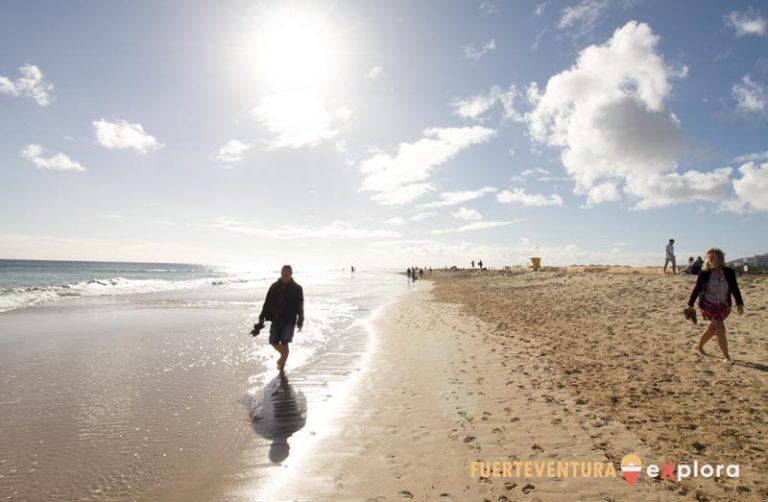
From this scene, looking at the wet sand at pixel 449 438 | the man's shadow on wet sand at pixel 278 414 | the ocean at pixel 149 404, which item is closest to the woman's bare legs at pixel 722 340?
the wet sand at pixel 449 438

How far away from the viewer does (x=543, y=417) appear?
5680 mm

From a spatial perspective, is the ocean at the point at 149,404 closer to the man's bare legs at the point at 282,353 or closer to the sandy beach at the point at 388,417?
the sandy beach at the point at 388,417

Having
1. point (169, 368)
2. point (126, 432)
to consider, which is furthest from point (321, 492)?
point (169, 368)

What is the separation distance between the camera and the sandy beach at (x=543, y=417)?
13.0ft

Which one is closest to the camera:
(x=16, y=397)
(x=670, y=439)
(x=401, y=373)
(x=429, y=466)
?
(x=429, y=466)

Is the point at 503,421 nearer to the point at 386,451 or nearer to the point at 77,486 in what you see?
the point at 386,451

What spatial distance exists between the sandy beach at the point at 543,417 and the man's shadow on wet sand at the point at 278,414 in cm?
48

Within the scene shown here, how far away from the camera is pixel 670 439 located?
4.77 metres

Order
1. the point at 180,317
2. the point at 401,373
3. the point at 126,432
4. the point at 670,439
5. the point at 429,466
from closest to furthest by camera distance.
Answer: the point at 429,466
the point at 670,439
the point at 126,432
the point at 401,373
the point at 180,317

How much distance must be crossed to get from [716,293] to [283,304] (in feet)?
32.1

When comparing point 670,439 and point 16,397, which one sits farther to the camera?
point 16,397

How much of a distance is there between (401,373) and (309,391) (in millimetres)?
2192
